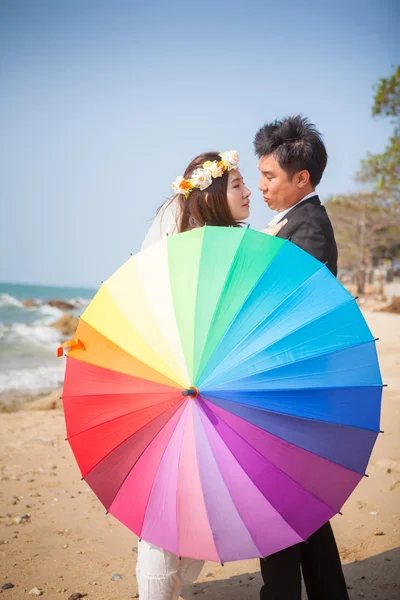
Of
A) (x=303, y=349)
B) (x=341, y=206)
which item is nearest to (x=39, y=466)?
(x=303, y=349)

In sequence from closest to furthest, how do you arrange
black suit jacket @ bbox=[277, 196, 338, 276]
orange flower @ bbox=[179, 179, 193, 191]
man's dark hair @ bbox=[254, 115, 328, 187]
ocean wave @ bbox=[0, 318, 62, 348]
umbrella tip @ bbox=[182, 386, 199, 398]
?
umbrella tip @ bbox=[182, 386, 199, 398]
black suit jacket @ bbox=[277, 196, 338, 276]
orange flower @ bbox=[179, 179, 193, 191]
man's dark hair @ bbox=[254, 115, 328, 187]
ocean wave @ bbox=[0, 318, 62, 348]

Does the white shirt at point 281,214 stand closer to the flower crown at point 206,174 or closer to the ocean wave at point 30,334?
the flower crown at point 206,174

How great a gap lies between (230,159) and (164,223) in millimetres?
585

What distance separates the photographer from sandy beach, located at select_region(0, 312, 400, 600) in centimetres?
376

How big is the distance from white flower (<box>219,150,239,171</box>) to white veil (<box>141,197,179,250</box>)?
1.26ft

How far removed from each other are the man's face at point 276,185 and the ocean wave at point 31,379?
9824mm

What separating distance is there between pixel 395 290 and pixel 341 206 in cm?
809

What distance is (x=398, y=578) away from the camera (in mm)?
3691

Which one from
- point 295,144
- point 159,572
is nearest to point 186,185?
point 295,144

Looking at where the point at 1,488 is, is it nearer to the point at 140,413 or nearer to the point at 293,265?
the point at 140,413

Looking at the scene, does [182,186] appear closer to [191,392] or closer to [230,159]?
[230,159]

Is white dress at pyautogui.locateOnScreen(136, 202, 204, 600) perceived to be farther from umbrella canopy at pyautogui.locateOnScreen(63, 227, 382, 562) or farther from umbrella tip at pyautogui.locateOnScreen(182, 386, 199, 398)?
umbrella tip at pyautogui.locateOnScreen(182, 386, 199, 398)

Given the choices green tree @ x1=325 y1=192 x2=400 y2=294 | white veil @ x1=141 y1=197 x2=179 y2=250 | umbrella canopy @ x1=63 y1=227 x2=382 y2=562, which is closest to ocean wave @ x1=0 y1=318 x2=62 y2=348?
white veil @ x1=141 y1=197 x2=179 y2=250

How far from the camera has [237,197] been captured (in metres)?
3.34
